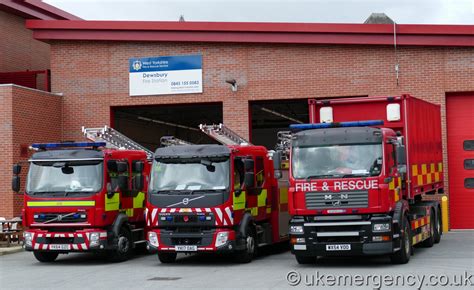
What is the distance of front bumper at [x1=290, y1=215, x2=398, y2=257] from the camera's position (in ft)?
45.7

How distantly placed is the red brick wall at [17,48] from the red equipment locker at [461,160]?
15901 mm

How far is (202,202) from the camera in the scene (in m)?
15.5

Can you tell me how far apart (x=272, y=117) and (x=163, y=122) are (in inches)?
208

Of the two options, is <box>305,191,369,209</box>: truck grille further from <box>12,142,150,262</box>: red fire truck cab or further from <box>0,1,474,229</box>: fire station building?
<box>0,1,474,229</box>: fire station building

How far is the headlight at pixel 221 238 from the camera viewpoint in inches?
604

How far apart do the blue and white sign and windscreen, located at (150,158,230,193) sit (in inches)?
360

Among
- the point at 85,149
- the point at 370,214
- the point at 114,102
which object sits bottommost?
the point at 370,214

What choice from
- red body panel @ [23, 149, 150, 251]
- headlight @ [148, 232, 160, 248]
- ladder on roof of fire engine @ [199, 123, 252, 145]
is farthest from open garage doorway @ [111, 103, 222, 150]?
headlight @ [148, 232, 160, 248]

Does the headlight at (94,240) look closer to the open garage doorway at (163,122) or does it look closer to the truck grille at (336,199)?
the truck grille at (336,199)

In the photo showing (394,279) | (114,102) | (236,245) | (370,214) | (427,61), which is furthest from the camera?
(114,102)

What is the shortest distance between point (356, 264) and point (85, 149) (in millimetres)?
6544

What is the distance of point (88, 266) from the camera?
1628cm

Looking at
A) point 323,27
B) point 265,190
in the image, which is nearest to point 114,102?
point 323,27

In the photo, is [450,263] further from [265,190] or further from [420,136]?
[265,190]
